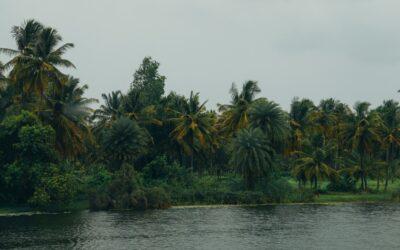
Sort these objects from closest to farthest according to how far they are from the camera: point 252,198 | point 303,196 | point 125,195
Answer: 1. point 125,195
2. point 252,198
3. point 303,196

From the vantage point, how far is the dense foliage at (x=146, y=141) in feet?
184

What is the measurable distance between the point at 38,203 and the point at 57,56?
59.1 feet

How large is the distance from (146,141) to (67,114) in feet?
47.7

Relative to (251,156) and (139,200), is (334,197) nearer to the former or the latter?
(251,156)

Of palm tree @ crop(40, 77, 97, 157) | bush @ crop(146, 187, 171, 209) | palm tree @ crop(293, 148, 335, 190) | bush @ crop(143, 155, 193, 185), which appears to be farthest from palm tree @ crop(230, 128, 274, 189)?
palm tree @ crop(40, 77, 97, 157)

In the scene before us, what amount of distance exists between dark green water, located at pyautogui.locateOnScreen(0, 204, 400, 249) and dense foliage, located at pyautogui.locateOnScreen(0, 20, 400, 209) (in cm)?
498

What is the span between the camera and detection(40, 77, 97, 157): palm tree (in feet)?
197

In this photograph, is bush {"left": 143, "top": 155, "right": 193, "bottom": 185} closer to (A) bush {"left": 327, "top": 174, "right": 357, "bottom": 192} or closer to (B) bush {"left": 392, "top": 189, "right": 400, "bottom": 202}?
(A) bush {"left": 327, "top": 174, "right": 357, "bottom": 192}

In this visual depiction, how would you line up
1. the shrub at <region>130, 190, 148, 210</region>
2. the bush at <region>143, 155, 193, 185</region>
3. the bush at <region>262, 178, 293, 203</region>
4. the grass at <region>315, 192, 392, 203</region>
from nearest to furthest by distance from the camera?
the shrub at <region>130, 190, 148, 210</region> < the bush at <region>262, 178, 293, 203</region> < the grass at <region>315, 192, 392, 203</region> < the bush at <region>143, 155, 193, 185</region>

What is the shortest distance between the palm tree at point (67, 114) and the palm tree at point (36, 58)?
2.36 m

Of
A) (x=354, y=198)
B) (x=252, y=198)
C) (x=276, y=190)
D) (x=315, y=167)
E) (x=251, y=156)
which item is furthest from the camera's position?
(x=354, y=198)

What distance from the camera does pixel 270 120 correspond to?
70125mm

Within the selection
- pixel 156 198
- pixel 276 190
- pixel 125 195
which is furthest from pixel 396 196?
pixel 125 195

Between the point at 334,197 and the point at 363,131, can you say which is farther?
the point at 363,131
